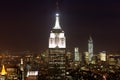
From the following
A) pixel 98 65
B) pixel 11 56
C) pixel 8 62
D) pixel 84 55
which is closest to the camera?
pixel 8 62

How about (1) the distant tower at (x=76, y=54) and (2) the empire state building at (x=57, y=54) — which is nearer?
(2) the empire state building at (x=57, y=54)

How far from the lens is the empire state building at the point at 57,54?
116ft

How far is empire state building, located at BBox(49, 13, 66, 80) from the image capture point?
3550cm

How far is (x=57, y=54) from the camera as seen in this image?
1391 inches

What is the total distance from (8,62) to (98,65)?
509 inches

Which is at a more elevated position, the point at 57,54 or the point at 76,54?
the point at 76,54

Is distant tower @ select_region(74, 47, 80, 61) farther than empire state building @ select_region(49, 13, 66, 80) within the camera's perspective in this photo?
Yes

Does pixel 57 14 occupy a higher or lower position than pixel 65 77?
higher

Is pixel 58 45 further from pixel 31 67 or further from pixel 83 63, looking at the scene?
pixel 83 63

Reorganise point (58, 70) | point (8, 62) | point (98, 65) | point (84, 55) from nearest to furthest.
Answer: point (58, 70), point (8, 62), point (98, 65), point (84, 55)

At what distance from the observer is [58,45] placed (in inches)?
1415

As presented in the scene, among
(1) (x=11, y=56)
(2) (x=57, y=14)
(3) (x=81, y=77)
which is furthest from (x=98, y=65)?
(2) (x=57, y=14)

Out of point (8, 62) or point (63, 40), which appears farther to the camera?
point (8, 62)

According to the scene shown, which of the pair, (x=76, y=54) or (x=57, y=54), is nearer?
(x=57, y=54)
